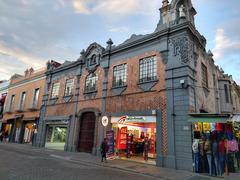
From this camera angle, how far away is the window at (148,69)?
562 inches

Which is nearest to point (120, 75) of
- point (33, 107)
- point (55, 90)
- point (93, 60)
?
point (93, 60)

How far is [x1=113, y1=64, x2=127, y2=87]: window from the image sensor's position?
1614 centimetres

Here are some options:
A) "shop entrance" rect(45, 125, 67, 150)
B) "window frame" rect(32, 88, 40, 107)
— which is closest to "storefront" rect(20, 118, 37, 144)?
"window frame" rect(32, 88, 40, 107)

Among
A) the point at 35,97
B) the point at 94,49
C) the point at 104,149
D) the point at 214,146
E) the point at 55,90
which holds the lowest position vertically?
the point at 104,149

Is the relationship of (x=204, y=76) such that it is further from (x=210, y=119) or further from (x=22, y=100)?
(x=22, y=100)

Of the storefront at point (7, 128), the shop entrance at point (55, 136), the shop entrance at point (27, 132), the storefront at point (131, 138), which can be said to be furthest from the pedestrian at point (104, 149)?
the storefront at point (7, 128)

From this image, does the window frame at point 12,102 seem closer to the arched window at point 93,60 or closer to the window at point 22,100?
the window at point 22,100

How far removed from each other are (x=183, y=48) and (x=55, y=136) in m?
17.6

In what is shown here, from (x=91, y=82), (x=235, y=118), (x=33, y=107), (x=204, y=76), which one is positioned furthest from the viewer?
(x=33, y=107)

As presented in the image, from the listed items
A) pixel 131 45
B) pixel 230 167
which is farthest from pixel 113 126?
pixel 230 167

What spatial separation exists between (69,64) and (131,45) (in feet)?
29.2

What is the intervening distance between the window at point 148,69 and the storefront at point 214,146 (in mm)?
4484

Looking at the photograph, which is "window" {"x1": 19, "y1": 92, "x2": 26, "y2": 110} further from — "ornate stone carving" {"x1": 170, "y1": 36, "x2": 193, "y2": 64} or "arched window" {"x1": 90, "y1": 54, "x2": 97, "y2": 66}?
"ornate stone carving" {"x1": 170, "y1": 36, "x2": 193, "y2": 64}

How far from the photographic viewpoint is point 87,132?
58.2 ft
